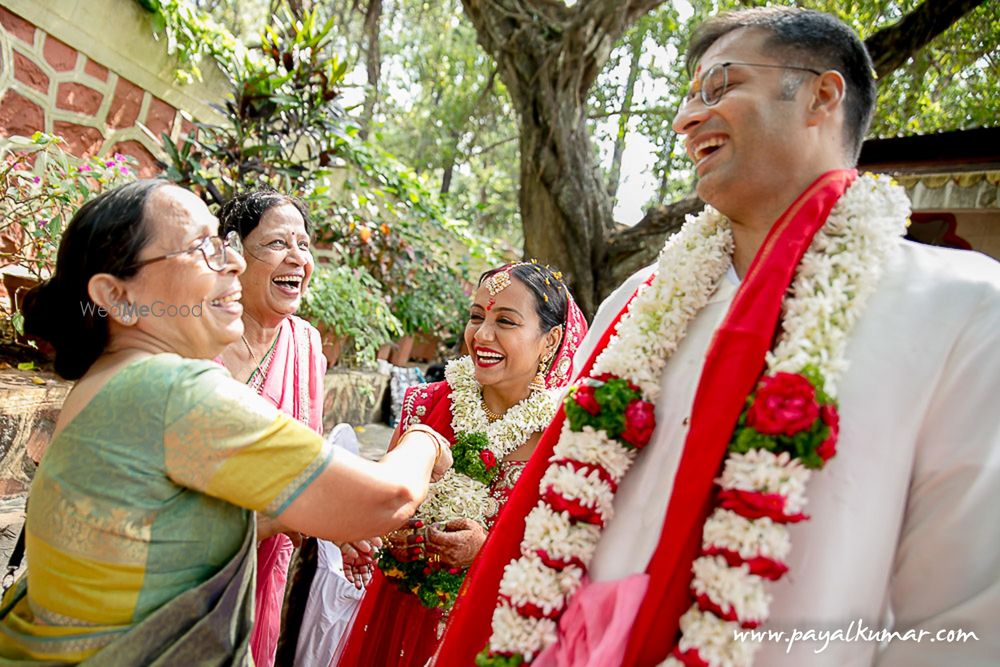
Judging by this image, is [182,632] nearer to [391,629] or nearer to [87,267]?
[87,267]

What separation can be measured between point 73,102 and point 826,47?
4.62 meters

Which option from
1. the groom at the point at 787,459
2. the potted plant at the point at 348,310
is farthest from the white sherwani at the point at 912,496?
the potted plant at the point at 348,310

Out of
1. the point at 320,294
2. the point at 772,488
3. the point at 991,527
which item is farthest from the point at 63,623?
the point at 320,294

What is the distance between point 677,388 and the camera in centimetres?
149

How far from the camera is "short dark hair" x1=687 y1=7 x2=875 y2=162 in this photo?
1533 millimetres

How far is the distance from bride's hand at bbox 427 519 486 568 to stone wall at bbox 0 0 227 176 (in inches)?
149

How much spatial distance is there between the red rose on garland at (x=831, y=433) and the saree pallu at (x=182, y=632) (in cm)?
117

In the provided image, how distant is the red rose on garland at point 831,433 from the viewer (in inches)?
47.0

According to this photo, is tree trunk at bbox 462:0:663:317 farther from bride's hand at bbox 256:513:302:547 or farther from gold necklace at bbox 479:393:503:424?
bride's hand at bbox 256:513:302:547

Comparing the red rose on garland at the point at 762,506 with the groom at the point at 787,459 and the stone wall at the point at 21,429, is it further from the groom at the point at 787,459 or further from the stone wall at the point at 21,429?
the stone wall at the point at 21,429

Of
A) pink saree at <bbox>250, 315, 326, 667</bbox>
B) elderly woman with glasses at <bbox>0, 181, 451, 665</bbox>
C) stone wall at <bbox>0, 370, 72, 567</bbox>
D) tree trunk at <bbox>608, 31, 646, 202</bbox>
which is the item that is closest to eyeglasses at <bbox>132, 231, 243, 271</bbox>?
elderly woman with glasses at <bbox>0, 181, 451, 665</bbox>

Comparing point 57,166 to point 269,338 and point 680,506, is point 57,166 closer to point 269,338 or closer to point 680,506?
point 269,338

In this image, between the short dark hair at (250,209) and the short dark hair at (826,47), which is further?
the short dark hair at (250,209)

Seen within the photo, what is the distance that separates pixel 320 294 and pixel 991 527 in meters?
4.31
